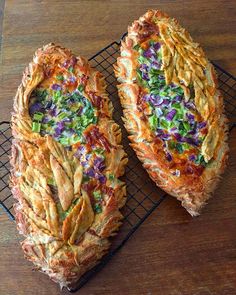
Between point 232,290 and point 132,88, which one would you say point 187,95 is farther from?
point 232,290

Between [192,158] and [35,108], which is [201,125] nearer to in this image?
[192,158]

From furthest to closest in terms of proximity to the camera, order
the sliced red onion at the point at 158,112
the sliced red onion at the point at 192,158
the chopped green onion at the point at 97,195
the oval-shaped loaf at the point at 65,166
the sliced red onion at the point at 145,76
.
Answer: the sliced red onion at the point at 145,76
the sliced red onion at the point at 158,112
the sliced red onion at the point at 192,158
the chopped green onion at the point at 97,195
the oval-shaped loaf at the point at 65,166

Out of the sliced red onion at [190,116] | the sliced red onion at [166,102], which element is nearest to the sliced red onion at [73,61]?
the sliced red onion at [166,102]

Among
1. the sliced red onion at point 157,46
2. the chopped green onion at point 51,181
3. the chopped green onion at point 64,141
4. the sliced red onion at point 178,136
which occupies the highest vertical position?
the sliced red onion at point 157,46

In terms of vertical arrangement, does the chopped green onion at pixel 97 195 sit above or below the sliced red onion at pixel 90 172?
below

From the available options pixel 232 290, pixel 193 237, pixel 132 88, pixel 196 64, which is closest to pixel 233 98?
pixel 196 64

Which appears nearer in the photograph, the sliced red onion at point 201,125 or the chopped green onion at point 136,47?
the sliced red onion at point 201,125

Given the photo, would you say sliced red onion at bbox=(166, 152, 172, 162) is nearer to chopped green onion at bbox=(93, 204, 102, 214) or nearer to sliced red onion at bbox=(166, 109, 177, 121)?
sliced red onion at bbox=(166, 109, 177, 121)

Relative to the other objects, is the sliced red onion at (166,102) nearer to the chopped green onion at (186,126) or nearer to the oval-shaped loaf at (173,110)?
the oval-shaped loaf at (173,110)

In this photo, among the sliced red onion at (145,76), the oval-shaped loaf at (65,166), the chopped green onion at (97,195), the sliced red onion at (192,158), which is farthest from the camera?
the sliced red onion at (145,76)
